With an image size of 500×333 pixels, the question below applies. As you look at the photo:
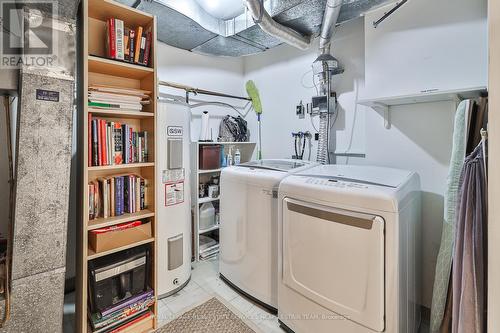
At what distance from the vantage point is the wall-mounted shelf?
4.68 ft

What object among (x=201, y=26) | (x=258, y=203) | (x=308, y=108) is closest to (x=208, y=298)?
(x=258, y=203)

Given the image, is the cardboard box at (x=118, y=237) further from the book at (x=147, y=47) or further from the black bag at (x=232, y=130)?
the black bag at (x=232, y=130)

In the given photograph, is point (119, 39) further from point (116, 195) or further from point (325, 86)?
point (325, 86)

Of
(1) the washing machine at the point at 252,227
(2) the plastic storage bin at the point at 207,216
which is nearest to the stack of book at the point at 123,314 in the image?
(1) the washing machine at the point at 252,227

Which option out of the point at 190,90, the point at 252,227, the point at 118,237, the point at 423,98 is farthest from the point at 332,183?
the point at 190,90

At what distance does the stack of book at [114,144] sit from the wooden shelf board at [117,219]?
14.2 inches

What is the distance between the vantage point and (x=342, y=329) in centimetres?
135

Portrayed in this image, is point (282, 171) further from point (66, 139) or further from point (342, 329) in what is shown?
point (66, 139)

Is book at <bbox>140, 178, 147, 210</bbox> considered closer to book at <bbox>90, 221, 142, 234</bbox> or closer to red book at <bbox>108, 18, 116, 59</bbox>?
book at <bbox>90, 221, 142, 234</bbox>

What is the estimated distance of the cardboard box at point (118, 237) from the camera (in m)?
1.47

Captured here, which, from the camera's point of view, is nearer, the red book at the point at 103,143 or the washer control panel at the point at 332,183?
the washer control panel at the point at 332,183

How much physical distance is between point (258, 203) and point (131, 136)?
1026 millimetres

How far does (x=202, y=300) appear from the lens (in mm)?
1993

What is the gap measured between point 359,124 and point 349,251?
140 centimetres
